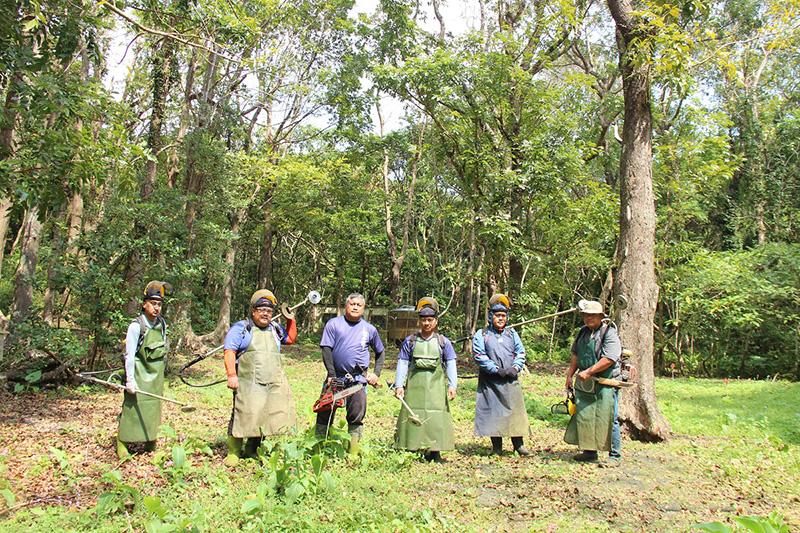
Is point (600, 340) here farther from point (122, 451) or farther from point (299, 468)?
point (122, 451)

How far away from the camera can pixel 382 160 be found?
18.2 meters

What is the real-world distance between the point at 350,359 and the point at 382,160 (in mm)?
13459

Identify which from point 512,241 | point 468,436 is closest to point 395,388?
point 468,436

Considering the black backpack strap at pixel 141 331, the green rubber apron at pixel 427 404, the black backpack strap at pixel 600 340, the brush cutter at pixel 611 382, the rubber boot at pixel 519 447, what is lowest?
the rubber boot at pixel 519 447

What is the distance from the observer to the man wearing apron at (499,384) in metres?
5.75

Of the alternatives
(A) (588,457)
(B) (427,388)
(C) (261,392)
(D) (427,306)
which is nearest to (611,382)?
(A) (588,457)

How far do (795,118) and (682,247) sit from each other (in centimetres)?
1065

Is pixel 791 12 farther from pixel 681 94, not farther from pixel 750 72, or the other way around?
pixel 750 72

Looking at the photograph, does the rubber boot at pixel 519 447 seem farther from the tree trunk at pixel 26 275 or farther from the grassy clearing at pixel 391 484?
the tree trunk at pixel 26 275

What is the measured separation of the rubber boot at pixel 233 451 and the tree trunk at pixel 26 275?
5469mm

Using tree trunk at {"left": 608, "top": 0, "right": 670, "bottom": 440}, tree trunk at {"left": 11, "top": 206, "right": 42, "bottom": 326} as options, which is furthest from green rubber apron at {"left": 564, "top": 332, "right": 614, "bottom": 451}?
tree trunk at {"left": 11, "top": 206, "right": 42, "bottom": 326}

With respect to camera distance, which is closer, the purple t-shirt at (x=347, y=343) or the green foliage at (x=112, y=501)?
the green foliage at (x=112, y=501)

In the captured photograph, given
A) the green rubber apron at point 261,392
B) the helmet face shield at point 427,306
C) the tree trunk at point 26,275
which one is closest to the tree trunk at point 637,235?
the helmet face shield at point 427,306

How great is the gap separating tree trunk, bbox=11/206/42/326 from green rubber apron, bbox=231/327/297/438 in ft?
18.1
